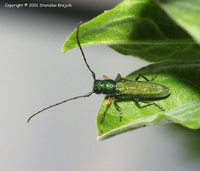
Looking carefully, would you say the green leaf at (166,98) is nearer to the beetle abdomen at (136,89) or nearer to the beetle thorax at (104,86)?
the beetle abdomen at (136,89)

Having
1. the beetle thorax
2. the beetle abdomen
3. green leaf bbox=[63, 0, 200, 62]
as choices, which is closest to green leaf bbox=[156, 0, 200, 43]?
green leaf bbox=[63, 0, 200, 62]

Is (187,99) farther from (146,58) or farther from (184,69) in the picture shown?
(146,58)

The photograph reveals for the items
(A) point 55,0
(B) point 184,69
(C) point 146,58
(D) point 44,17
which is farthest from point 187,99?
(D) point 44,17

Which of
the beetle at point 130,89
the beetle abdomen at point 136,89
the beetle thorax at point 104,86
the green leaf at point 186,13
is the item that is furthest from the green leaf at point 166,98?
the green leaf at point 186,13

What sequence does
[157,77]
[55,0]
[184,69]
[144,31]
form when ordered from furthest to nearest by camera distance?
[55,0] < [157,77] < [184,69] < [144,31]

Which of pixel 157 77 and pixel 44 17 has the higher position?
pixel 44 17

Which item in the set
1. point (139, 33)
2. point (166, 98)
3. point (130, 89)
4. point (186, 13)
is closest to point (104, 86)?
point (130, 89)

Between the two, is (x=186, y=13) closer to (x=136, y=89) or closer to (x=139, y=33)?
(x=139, y=33)
